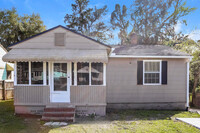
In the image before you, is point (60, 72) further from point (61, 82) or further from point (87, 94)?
point (87, 94)

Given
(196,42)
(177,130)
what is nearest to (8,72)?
(177,130)

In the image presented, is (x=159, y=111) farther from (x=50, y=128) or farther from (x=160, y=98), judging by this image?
(x=50, y=128)

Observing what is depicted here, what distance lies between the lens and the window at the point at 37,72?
23.3 feet

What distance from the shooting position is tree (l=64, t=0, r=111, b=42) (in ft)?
77.7

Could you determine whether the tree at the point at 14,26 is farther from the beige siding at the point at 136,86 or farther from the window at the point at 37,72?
the beige siding at the point at 136,86

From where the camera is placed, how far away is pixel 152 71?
8414 millimetres

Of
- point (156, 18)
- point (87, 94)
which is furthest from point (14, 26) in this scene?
point (156, 18)

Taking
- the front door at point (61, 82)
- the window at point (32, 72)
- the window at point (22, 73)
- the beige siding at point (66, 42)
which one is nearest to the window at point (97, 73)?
the beige siding at point (66, 42)

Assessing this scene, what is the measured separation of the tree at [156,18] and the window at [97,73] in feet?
48.8

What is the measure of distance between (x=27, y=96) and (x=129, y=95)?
5543mm

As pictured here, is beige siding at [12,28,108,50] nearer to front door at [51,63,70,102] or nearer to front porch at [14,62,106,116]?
front porch at [14,62,106,116]

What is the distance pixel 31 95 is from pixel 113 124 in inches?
166

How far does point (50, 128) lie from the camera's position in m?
5.60

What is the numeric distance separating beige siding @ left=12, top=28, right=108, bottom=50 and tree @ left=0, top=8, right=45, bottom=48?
56.1ft
